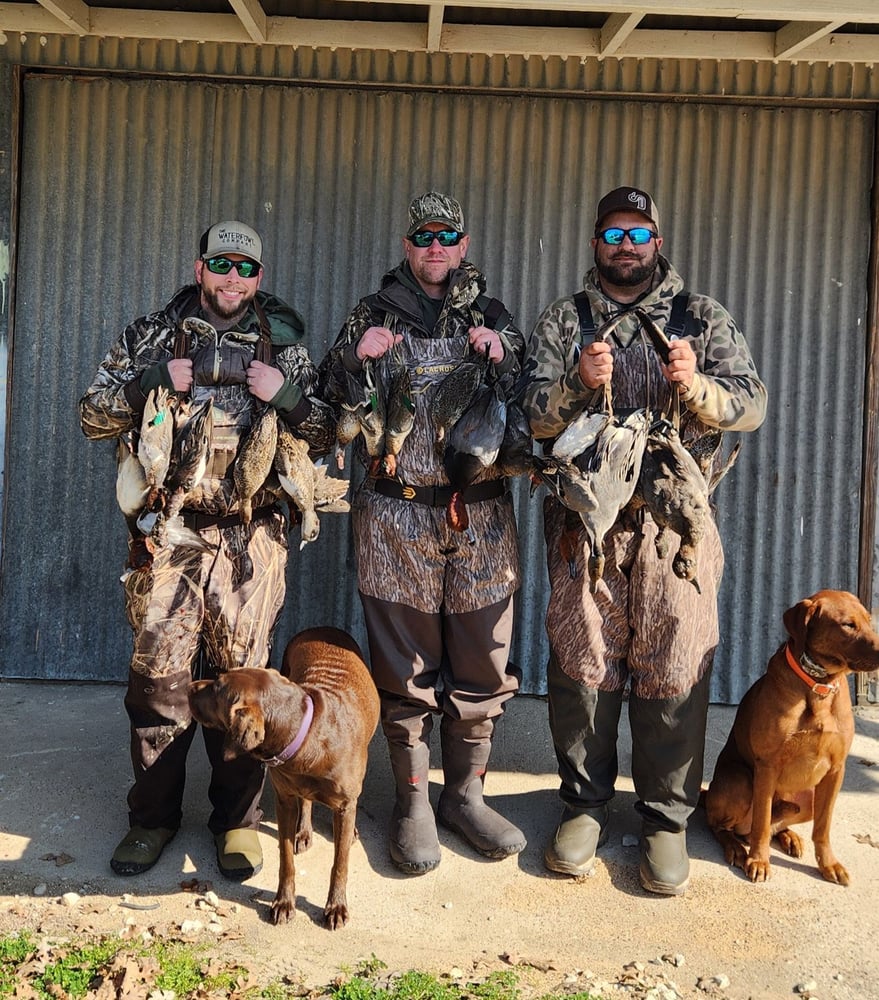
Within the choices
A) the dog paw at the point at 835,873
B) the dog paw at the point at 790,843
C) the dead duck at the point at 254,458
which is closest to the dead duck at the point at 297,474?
the dead duck at the point at 254,458

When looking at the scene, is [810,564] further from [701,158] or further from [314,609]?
[314,609]

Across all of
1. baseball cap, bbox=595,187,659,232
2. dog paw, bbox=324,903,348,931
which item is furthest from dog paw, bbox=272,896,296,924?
baseball cap, bbox=595,187,659,232

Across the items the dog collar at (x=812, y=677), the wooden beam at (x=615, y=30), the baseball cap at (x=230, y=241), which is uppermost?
the wooden beam at (x=615, y=30)

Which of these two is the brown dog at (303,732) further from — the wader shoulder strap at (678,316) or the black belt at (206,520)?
the wader shoulder strap at (678,316)

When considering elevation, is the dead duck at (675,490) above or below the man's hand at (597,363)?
below

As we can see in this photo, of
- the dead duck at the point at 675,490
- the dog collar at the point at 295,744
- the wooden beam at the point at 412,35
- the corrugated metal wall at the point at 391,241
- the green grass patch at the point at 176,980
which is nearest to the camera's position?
the green grass patch at the point at 176,980

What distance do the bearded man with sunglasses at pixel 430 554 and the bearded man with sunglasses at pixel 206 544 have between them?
41 centimetres

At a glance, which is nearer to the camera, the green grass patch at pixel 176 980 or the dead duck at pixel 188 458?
the green grass patch at pixel 176 980

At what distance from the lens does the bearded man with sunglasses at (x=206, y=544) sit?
4219mm

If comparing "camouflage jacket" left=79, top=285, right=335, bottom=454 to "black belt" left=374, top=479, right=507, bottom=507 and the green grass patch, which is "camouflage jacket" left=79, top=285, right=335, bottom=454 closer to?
"black belt" left=374, top=479, right=507, bottom=507

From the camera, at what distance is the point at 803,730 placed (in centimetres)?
411

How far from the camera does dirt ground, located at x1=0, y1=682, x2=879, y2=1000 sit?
362 centimetres

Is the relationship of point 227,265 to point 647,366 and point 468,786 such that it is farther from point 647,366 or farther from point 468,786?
point 468,786

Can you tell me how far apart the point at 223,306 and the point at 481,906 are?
276cm
